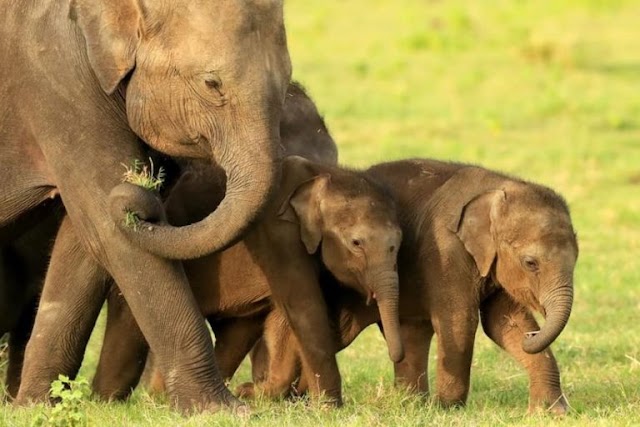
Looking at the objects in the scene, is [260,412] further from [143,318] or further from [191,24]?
[191,24]

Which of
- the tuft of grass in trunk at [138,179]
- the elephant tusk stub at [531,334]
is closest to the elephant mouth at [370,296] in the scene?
the elephant tusk stub at [531,334]

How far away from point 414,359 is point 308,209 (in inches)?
34.0

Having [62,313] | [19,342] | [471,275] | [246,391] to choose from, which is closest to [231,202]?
[62,313]

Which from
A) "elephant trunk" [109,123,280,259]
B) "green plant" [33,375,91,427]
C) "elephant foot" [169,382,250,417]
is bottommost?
"elephant foot" [169,382,250,417]

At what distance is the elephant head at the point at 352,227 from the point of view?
7547 mm

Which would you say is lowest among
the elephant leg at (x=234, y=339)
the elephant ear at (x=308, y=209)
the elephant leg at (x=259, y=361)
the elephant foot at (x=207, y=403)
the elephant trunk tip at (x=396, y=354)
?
the elephant leg at (x=259, y=361)

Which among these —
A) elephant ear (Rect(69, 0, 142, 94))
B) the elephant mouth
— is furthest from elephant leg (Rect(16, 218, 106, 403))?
the elephant mouth

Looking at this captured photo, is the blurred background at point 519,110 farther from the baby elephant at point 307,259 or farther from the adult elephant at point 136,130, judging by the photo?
the adult elephant at point 136,130

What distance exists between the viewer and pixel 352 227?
7.71m

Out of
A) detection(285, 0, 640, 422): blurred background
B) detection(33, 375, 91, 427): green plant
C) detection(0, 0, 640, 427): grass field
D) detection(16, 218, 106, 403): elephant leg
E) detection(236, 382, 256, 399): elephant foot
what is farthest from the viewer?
detection(285, 0, 640, 422): blurred background

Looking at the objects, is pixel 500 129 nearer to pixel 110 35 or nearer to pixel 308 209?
pixel 308 209

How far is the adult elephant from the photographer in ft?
23.1

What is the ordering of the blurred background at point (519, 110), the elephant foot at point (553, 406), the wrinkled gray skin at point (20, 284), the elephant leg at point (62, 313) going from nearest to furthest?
the elephant foot at point (553, 406) < the elephant leg at point (62, 313) < the wrinkled gray skin at point (20, 284) < the blurred background at point (519, 110)

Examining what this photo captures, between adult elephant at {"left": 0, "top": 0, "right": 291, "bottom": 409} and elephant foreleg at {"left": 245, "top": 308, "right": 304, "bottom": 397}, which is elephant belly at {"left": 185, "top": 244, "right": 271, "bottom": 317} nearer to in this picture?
elephant foreleg at {"left": 245, "top": 308, "right": 304, "bottom": 397}
